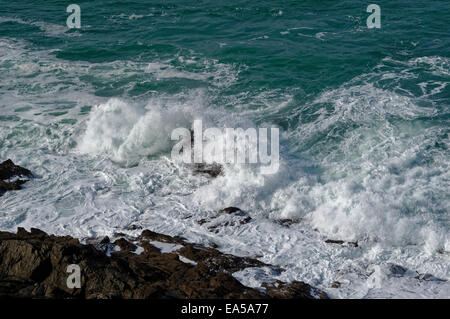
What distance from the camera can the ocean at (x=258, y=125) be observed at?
31.4 feet

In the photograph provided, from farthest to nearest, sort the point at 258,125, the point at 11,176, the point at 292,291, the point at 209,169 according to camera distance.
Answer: the point at 258,125 → the point at 209,169 → the point at 11,176 → the point at 292,291

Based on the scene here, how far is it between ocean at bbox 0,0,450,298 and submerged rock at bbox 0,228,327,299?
2.31 feet

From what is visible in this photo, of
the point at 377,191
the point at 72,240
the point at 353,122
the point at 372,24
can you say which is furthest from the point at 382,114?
the point at 72,240

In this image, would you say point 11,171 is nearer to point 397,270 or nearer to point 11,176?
point 11,176

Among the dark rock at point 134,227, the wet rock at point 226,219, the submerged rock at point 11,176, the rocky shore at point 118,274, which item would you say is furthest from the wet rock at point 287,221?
the submerged rock at point 11,176

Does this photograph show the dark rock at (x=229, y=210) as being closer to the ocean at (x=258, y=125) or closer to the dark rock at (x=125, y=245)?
the ocean at (x=258, y=125)

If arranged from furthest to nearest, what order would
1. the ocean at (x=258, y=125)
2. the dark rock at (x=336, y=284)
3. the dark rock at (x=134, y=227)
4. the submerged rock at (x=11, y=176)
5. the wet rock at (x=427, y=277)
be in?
the submerged rock at (x=11, y=176), the dark rock at (x=134, y=227), the ocean at (x=258, y=125), the wet rock at (x=427, y=277), the dark rock at (x=336, y=284)

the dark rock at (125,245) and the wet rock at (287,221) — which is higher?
the dark rock at (125,245)

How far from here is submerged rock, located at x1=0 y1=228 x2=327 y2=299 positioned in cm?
710

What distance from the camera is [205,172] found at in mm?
12156

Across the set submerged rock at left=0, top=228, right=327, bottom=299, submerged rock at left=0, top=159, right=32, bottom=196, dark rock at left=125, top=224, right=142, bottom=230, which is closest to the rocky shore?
submerged rock at left=0, top=228, right=327, bottom=299

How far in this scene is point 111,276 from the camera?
285 inches

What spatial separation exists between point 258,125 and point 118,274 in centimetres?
790

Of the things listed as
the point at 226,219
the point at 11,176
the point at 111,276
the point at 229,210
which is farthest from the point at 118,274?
the point at 11,176
